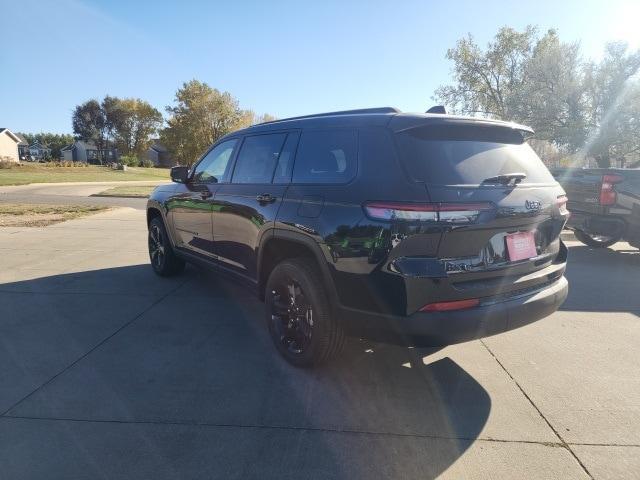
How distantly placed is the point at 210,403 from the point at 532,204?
8.20ft

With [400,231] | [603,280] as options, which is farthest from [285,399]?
[603,280]

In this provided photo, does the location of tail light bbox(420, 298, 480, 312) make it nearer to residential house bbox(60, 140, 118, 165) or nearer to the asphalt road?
the asphalt road

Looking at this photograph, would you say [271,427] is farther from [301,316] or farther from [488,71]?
[488,71]

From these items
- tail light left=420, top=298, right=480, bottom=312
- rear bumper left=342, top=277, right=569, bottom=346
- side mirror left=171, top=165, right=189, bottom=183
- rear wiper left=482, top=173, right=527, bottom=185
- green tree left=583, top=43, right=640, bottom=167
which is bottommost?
rear bumper left=342, top=277, right=569, bottom=346

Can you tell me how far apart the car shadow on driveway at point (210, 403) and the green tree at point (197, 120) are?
4310 centimetres

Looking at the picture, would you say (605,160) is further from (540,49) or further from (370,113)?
(370,113)

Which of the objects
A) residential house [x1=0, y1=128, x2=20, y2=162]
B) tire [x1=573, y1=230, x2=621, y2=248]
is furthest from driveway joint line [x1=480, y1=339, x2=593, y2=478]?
residential house [x1=0, y1=128, x2=20, y2=162]

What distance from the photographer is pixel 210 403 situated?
9.82ft

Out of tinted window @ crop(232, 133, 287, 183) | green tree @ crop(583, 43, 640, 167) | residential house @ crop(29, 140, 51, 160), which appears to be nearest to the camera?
tinted window @ crop(232, 133, 287, 183)

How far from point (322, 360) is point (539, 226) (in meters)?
1.79

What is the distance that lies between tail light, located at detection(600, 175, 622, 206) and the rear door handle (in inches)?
242

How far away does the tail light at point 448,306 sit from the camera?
268cm

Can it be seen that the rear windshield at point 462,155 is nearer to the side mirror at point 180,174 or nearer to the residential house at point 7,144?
the side mirror at point 180,174

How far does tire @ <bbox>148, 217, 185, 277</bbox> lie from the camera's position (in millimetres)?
5902
